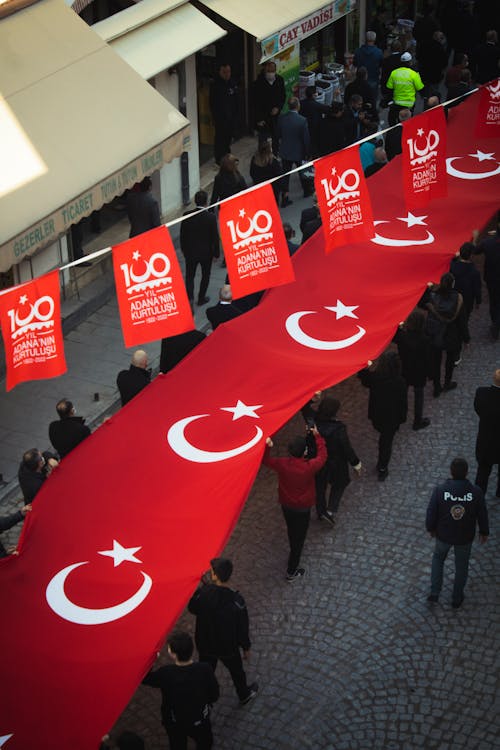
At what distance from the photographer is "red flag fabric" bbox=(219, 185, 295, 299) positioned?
468 inches

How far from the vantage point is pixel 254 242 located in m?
→ 12.1

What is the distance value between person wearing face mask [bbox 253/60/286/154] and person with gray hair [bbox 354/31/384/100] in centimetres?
285

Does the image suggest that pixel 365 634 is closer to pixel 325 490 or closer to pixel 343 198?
pixel 325 490

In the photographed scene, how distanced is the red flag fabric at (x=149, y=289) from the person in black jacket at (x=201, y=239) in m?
4.10

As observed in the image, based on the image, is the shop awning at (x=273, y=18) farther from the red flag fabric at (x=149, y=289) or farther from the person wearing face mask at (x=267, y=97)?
the red flag fabric at (x=149, y=289)

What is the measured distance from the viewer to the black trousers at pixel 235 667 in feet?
30.1

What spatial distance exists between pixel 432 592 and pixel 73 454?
3486mm

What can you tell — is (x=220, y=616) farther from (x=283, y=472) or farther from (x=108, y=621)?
(x=283, y=472)

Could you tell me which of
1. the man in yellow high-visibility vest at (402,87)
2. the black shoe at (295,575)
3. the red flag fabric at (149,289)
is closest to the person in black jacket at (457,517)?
the black shoe at (295,575)

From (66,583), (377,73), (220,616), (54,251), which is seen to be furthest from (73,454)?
(377,73)

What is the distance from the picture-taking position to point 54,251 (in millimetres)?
15586

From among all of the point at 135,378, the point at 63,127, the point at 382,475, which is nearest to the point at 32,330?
the point at 135,378

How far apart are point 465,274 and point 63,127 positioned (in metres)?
5.00

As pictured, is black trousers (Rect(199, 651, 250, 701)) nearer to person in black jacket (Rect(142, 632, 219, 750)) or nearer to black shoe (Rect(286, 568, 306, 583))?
person in black jacket (Rect(142, 632, 219, 750))
